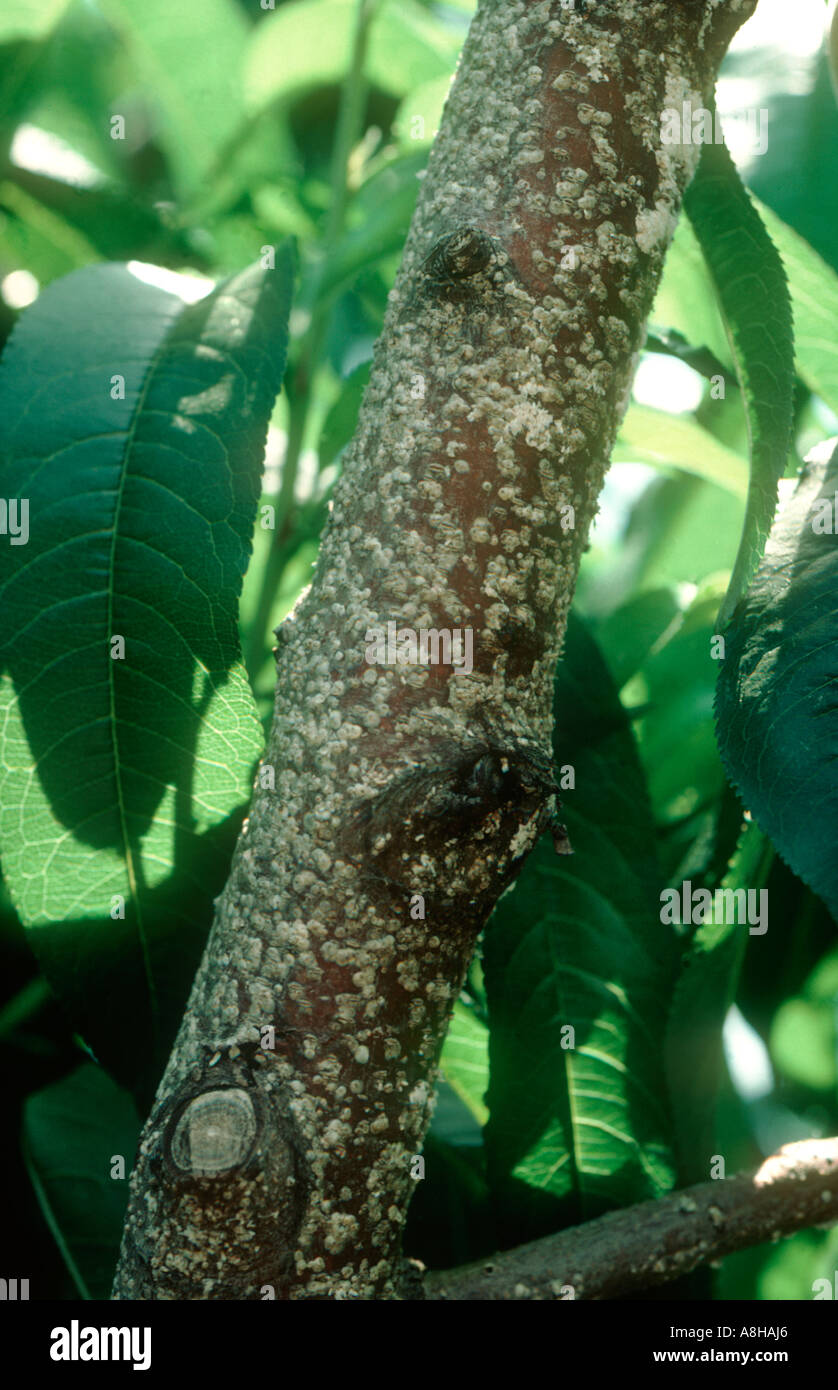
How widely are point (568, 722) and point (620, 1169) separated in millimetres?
325

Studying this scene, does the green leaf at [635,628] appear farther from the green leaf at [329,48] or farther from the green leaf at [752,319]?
the green leaf at [329,48]

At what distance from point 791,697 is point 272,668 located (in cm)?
49

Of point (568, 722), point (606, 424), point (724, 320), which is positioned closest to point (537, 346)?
point (606, 424)

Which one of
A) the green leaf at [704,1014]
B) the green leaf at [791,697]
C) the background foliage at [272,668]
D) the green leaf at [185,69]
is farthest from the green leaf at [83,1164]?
the green leaf at [185,69]

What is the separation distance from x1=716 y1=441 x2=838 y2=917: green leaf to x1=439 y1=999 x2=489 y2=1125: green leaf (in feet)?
1.26

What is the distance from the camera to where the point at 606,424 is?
529 millimetres

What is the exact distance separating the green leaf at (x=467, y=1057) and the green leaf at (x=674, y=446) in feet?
1.66

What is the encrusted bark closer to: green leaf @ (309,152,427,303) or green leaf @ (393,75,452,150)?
green leaf @ (309,152,427,303)

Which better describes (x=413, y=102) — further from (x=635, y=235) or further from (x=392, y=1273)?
(x=392, y=1273)

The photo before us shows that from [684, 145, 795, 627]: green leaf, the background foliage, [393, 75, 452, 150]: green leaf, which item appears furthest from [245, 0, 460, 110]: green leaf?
[684, 145, 795, 627]: green leaf

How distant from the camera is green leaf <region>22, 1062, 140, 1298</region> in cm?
76

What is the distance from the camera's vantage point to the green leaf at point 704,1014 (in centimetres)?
79

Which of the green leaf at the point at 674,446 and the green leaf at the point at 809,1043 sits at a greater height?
the green leaf at the point at 674,446

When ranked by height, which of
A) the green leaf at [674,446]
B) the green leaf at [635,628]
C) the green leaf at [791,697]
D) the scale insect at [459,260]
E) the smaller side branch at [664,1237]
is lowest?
the smaller side branch at [664,1237]
